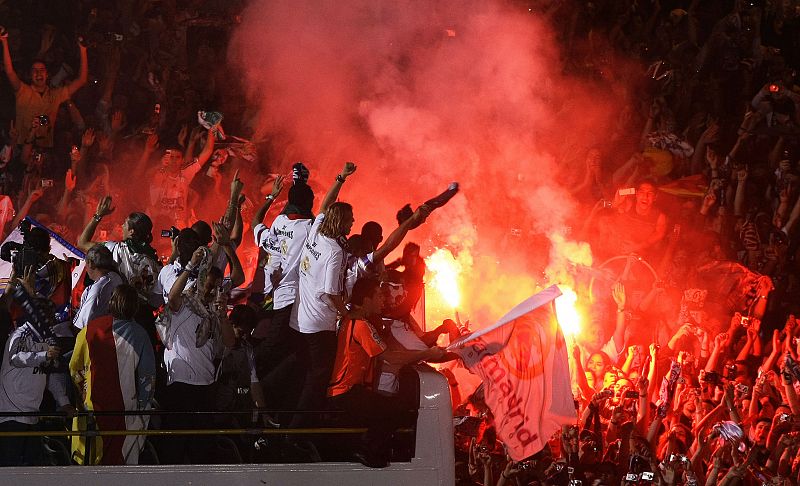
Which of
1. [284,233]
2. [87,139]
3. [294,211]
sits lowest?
[284,233]

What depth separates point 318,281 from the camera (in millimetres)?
5957

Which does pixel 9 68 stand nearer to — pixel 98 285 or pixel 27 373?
pixel 98 285

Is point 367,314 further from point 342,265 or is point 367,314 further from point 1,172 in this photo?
point 1,172

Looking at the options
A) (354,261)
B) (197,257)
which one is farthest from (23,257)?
(354,261)

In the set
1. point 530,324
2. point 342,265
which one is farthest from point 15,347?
point 530,324

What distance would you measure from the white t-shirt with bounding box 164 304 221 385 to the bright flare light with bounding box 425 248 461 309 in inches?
323

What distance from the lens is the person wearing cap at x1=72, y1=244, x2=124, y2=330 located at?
5.92 metres

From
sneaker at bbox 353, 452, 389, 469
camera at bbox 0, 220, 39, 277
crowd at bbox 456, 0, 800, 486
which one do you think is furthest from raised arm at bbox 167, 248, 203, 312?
crowd at bbox 456, 0, 800, 486

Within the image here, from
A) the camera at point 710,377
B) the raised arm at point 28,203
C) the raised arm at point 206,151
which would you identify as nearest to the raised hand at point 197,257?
the camera at point 710,377

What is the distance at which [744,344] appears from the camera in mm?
12289

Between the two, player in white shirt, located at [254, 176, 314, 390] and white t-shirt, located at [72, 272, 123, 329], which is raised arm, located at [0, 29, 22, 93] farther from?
white t-shirt, located at [72, 272, 123, 329]

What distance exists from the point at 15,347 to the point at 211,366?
1125mm

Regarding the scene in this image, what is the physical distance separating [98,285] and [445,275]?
8.60 m

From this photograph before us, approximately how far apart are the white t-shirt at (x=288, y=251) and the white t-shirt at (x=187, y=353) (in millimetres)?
559
